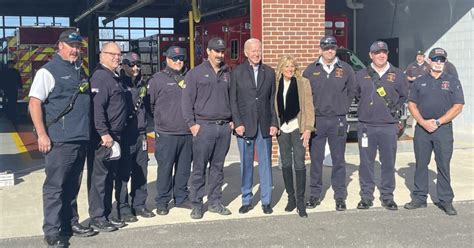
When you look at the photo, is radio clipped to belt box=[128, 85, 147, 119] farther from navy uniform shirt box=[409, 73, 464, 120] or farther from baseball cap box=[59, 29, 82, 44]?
navy uniform shirt box=[409, 73, 464, 120]

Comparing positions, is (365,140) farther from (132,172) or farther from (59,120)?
(59,120)

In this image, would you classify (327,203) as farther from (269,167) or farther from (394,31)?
(394,31)

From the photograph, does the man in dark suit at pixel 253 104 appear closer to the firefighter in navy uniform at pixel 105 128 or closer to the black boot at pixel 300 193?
the black boot at pixel 300 193

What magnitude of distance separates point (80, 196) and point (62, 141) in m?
2.52

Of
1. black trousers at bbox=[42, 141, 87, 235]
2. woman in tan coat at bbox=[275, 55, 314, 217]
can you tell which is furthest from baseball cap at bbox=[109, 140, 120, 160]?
woman in tan coat at bbox=[275, 55, 314, 217]

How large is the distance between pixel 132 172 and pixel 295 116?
6.57 ft

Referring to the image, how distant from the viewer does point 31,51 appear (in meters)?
19.7

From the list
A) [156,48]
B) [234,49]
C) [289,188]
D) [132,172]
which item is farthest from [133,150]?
[156,48]

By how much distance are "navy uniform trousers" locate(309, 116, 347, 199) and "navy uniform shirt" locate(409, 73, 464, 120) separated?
3.22 feet

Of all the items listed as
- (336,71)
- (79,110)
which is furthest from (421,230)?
(79,110)

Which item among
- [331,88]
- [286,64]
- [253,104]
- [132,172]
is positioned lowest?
[132,172]

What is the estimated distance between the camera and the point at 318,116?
7.30m

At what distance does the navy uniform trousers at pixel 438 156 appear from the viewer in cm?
713

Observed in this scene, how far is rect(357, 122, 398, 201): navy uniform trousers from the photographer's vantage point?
7.27 metres
